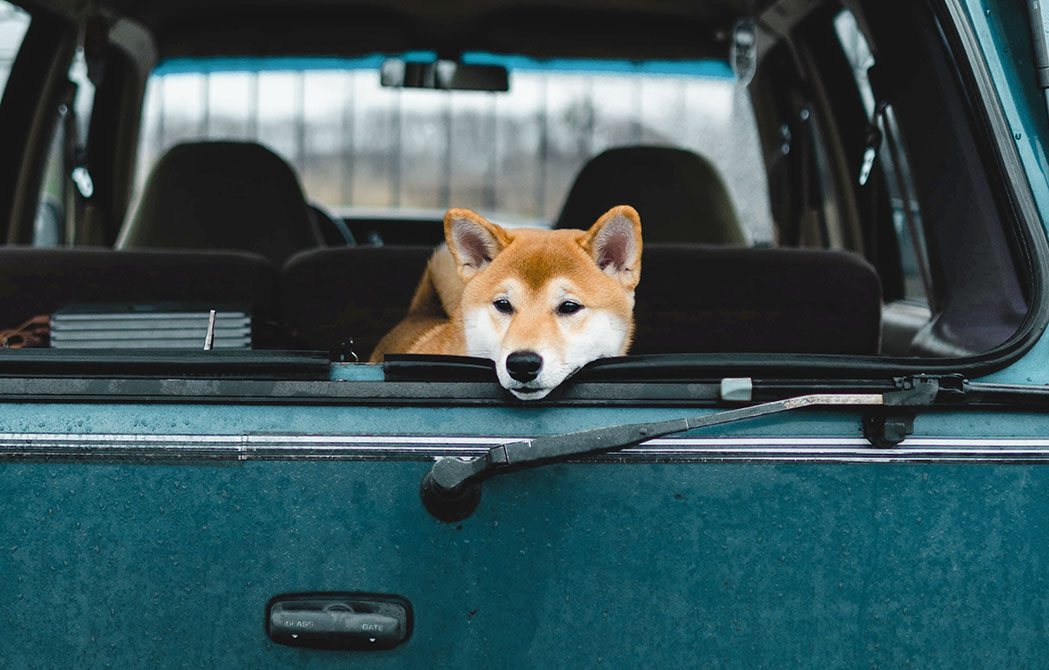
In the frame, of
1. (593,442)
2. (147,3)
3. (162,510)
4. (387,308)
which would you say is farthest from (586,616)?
(147,3)

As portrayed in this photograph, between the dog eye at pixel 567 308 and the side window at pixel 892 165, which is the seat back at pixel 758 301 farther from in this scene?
the side window at pixel 892 165

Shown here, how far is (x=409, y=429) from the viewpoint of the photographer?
150 cm

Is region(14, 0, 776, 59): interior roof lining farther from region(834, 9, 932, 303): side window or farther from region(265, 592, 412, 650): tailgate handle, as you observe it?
region(265, 592, 412, 650): tailgate handle

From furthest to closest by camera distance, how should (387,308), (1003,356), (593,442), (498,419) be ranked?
(387,308)
(1003,356)
(498,419)
(593,442)

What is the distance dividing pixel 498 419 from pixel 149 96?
344 cm

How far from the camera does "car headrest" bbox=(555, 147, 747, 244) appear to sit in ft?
10.5

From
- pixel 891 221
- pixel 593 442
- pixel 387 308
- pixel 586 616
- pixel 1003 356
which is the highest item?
pixel 891 221

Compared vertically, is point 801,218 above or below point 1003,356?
above

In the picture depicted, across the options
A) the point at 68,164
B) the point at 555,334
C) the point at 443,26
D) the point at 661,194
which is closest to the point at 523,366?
the point at 555,334

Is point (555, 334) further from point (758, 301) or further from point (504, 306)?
point (758, 301)

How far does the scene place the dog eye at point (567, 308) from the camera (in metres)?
2.21

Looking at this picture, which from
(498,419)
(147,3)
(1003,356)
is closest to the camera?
(498,419)

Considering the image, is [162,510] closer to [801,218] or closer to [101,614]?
[101,614]

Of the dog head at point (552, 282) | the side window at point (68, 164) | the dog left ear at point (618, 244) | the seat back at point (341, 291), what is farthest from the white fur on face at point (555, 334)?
the side window at point (68, 164)
